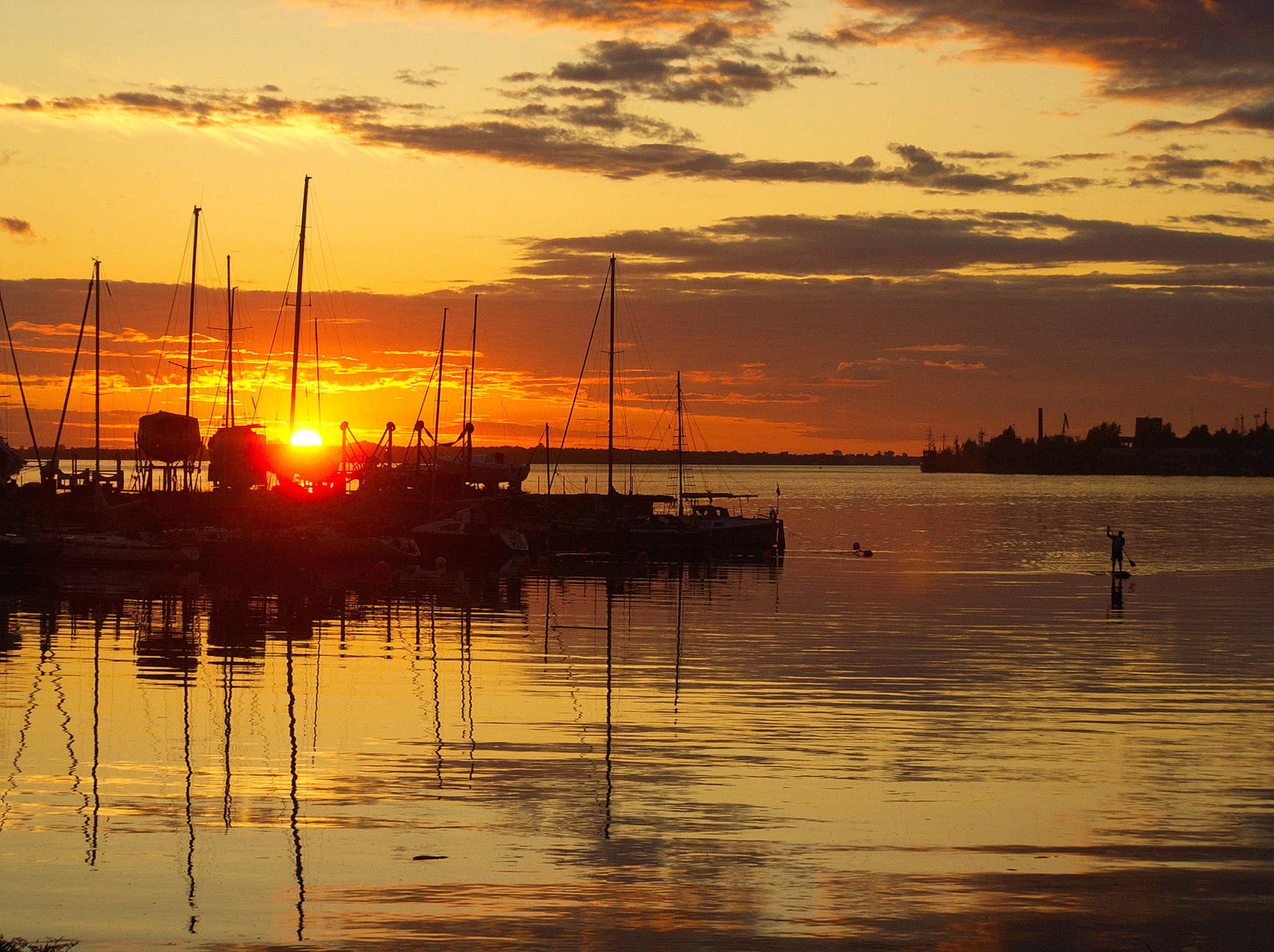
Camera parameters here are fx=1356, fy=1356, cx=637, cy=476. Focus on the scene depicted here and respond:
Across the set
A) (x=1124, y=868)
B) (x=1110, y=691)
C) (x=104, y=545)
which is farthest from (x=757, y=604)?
(x=1124, y=868)

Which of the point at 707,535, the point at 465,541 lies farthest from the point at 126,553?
the point at 707,535

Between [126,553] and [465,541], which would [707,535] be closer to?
[465,541]

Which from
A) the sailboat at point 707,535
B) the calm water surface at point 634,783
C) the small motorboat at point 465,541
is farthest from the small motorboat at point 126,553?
the sailboat at point 707,535

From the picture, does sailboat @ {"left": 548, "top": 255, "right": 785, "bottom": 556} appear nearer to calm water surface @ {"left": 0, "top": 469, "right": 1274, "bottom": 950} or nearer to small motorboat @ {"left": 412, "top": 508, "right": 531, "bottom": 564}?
small motorboat @ {"left": 412, "top": 508, "right": 531, "bottom": 564}

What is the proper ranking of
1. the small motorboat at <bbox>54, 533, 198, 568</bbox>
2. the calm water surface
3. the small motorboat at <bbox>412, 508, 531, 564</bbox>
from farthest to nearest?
1. the small motorboat at <bbox>412, 508, 531, 564</bbox>
2. the small motorboat at <bbox>54, 533, 198, 568</bbox>
3. the calm water surface

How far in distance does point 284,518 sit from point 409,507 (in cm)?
1441

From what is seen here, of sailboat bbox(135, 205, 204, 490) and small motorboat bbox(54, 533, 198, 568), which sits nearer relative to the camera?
small motorboat bbox(54, 533, 198, 568)

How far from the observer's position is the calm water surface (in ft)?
42.1

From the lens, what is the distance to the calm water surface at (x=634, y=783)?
1284 centimetres

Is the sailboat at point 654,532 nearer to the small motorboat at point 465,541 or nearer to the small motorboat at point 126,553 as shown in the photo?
the small motorboat at point 465,541

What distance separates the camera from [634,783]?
18766mm

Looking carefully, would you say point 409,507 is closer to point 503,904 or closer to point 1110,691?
point 1110,691

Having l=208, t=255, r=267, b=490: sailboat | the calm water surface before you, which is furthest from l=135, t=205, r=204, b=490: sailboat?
the calm water surface

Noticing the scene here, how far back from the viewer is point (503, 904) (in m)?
13.1
